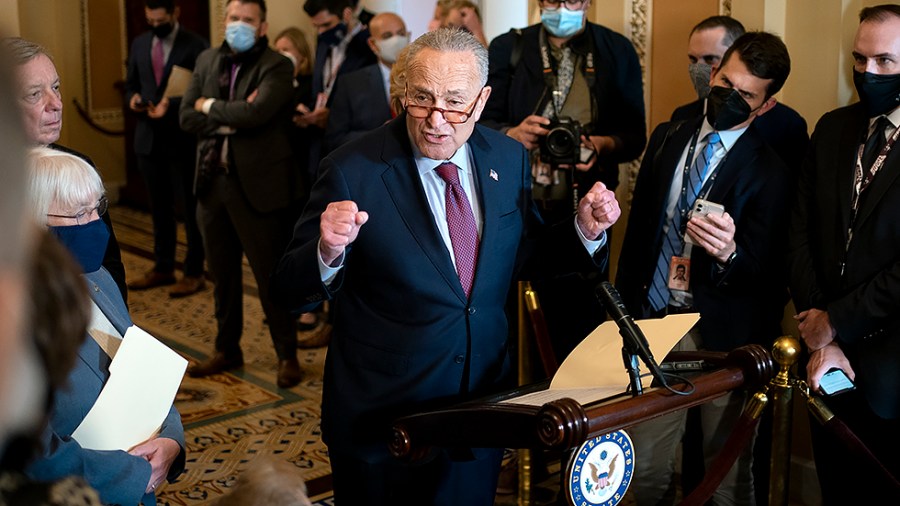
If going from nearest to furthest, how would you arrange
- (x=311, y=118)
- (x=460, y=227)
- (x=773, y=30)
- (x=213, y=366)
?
(x=460, y=227)
(x=773, y=30)
(x=213, y=366)
(x=311, y=118)

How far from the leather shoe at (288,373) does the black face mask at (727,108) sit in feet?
9.62

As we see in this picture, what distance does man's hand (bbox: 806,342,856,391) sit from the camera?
357 centimetres

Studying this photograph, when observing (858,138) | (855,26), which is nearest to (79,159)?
(858,138)

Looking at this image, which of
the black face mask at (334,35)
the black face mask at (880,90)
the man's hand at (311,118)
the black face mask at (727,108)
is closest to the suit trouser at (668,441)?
the black face mask at (727,108)

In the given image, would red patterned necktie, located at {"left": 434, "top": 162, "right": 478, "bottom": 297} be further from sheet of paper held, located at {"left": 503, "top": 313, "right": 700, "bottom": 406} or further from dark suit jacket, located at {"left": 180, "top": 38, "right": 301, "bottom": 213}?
dark suit jacket, located at {"left": 180, "top": 38, "right": 301, "bottom": 213}

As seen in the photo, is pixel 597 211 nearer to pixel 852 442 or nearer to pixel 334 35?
pixel 852 442

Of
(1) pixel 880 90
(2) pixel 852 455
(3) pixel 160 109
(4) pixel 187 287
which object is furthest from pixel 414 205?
(4) pixel 187 287

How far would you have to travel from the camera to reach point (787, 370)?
3.37 meters

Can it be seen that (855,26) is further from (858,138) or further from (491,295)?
(491,295)

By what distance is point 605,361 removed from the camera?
2.62m

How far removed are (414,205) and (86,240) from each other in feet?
2.65

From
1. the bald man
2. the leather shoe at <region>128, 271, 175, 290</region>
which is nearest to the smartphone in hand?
the bald man

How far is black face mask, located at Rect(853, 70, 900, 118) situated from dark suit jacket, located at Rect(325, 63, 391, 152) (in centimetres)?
282

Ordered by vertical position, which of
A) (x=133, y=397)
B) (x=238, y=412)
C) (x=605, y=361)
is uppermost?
(x=605, y=361)
